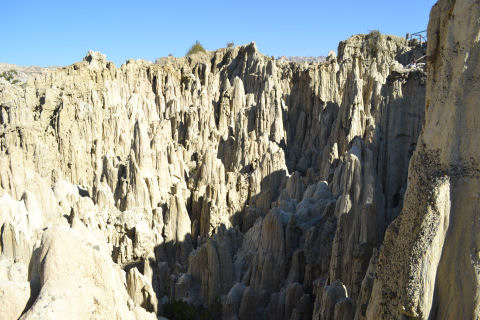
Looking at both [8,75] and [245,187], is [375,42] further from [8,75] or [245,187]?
[8,75]

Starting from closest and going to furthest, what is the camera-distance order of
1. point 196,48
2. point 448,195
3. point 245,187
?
1. point 448,195
2. point 245,187
3. point 196,48

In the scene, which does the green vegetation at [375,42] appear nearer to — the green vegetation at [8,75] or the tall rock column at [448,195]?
the tall rock column at [448,195]

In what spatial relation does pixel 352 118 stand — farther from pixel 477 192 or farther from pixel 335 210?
pixel 477 192

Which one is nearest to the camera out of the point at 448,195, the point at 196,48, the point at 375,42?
the point at 448,195

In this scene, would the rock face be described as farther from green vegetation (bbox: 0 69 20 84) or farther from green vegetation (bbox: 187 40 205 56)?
green vegetation (bbox: 0 69 20 84)

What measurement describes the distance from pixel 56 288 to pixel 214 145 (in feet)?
93.3

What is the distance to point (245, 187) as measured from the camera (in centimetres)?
2698

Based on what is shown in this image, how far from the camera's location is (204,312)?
1599cm

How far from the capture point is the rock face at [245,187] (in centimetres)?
565

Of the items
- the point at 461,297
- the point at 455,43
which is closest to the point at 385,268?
the point at 461,297

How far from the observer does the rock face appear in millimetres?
5648

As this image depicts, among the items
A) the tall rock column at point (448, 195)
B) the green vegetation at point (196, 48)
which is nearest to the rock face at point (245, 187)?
the tall rock column at point (448, 195)

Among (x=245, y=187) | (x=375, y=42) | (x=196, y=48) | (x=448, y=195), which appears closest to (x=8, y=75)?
(x=196, y=48)

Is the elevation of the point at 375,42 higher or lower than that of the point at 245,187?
higher
